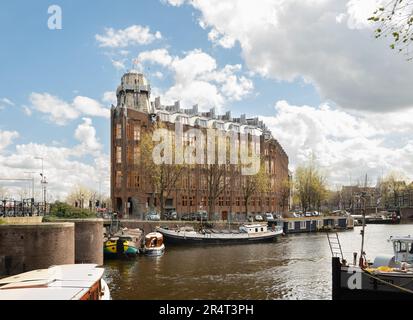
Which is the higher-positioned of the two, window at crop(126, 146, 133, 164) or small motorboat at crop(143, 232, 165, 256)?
window at crop(126, 146, 133, 164)

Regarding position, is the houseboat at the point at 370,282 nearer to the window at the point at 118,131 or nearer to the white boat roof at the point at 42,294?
the white boat roof at the point at 42,294

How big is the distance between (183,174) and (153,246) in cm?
4117

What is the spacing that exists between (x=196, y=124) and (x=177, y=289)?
74585 millimetres

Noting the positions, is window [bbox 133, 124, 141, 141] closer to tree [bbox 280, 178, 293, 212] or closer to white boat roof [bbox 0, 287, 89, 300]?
tree [bbox 280, 178, 293, 212]

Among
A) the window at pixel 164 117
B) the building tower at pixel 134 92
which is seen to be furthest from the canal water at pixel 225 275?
the window at pixel 164 117

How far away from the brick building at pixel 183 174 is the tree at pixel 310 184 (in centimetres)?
823

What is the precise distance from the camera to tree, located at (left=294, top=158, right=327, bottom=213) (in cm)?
10531

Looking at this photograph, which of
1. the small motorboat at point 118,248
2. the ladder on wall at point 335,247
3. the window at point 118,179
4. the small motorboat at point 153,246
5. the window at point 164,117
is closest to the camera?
the ladder on wall at point 335,247

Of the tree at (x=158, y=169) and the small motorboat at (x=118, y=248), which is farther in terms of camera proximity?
the tree at (x=158, y=169)

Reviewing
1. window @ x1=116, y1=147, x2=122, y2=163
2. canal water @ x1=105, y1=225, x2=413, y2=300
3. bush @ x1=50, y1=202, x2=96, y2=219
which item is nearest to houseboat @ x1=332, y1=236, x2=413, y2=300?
canal water @ x1=105, y1=225, x2=413, y2=300

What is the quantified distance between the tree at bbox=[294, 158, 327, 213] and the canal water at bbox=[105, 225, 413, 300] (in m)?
53.5

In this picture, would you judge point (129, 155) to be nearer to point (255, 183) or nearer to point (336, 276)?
point (255, 183)

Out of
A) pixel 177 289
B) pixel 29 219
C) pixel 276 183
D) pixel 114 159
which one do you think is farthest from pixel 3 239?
pixel 276 183

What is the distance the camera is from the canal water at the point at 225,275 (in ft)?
91.0
